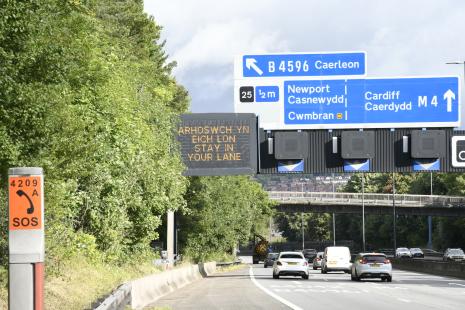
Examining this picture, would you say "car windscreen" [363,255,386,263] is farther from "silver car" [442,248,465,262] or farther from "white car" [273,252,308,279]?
"silver car" [442,248,465,262]

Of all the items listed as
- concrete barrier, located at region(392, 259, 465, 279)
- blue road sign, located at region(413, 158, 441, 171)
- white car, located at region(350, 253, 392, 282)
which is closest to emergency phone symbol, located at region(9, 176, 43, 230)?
blue road sign, located at region(413, 158, 441, 171)

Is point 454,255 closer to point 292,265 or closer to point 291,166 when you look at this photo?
point 292,265

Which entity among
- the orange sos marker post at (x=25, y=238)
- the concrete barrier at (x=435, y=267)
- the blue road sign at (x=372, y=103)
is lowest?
the concrete barrier at (x=435, y=267)

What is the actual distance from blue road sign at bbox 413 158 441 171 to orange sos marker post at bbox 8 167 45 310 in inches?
1299

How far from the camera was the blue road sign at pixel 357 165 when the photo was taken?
3928 cm

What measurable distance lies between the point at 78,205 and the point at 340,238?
154235 millimetres

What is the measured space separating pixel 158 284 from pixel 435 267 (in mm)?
27175

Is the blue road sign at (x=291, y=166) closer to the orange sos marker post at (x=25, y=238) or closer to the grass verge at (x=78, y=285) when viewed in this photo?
the grass verge at (x=78, y=285)

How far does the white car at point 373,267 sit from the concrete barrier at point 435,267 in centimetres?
673

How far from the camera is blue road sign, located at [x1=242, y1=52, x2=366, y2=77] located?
38688 millimetres

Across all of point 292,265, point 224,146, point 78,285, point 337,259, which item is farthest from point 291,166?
point 78,285

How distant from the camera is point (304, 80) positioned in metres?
38.9

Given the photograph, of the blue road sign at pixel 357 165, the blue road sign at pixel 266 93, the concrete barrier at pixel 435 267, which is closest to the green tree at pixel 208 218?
the concrete barrier at pixel 435 267

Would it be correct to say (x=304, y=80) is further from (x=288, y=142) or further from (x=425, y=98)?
(x=425, y=98)
